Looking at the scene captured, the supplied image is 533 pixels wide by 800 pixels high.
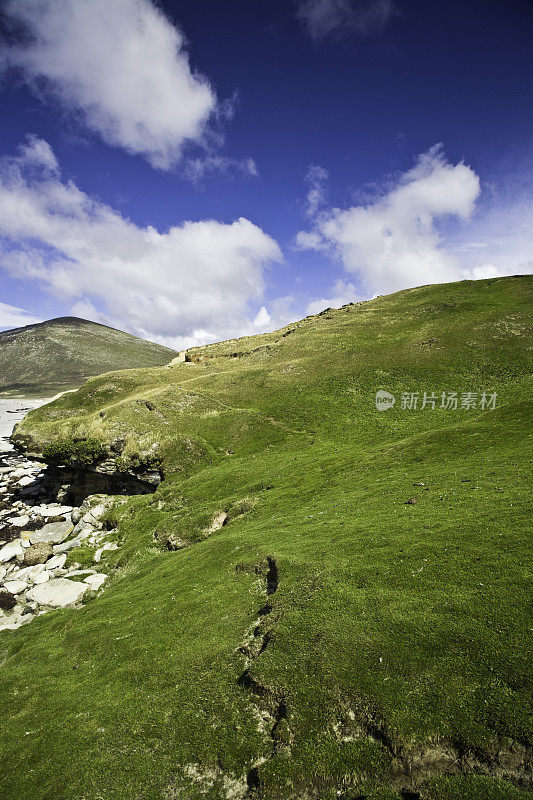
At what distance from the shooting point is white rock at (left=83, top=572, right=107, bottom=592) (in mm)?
31656

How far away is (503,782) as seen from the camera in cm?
916

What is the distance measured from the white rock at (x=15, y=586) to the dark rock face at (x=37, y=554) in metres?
4.65

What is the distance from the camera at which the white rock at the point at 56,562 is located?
121 ft

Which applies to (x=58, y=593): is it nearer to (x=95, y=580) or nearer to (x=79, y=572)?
(x=95, y=580)

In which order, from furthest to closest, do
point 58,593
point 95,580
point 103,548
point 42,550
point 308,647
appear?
point 42,550
point 103,548
point 95,580
point 58,593
point 308,647

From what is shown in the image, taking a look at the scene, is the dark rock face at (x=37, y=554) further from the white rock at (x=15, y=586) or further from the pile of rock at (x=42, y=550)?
the white rock at (x=15, y=586)

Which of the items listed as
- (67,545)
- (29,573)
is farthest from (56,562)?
(67,545)

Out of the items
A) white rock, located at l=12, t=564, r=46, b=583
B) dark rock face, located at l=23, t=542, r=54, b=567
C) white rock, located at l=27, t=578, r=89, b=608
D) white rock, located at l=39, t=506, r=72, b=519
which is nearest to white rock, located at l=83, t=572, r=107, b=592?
white rock, located at l=27, t=578, r=89, b=608

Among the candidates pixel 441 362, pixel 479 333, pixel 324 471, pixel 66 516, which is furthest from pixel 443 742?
pixel 479 333

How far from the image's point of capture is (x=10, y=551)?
43.6 metres

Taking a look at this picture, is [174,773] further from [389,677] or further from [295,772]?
[389,677]

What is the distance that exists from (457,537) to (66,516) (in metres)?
58.0

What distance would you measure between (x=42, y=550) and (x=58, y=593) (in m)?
12.5

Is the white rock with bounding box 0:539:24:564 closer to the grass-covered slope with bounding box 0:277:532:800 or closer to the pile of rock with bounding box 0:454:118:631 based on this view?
the pile of rock with bounding box 0:454:118:631
